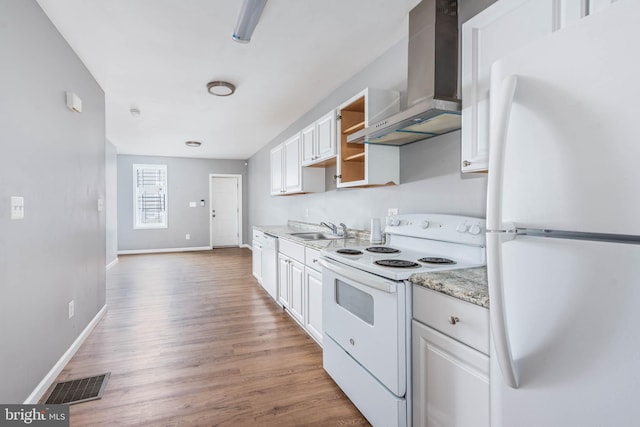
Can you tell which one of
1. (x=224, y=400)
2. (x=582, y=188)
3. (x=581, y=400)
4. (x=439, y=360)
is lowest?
(x=224, y=400)

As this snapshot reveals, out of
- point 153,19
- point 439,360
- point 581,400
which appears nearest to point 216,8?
point 153,19

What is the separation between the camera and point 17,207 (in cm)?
175

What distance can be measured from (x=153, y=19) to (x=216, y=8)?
50 cm

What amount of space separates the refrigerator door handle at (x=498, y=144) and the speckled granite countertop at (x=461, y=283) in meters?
0.44

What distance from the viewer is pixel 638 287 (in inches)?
23.5

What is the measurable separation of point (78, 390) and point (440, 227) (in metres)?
2.54

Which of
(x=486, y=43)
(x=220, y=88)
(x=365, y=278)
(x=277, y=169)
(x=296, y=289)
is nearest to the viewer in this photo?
(x=486, y=43)

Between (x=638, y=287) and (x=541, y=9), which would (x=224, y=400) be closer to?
(x=638, y=287)

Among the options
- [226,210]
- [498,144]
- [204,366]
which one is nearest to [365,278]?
[498,144]

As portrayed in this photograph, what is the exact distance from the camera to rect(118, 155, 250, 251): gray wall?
7.77 metres

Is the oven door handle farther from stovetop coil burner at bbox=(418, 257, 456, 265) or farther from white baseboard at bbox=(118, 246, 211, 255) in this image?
white baseboard at bbox=(118, 246, 211, 255)

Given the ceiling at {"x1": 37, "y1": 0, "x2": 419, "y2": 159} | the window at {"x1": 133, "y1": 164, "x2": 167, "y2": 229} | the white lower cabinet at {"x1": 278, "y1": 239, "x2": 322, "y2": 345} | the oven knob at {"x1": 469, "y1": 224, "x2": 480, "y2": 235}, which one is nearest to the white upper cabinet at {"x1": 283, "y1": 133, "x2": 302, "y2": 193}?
the ceiling at {"x1": 37, "y1": 0, "x2": 419, "y2": 159}

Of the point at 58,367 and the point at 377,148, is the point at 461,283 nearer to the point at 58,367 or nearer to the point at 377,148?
the point at 377,148

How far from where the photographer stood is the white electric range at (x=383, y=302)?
4.81 feet
